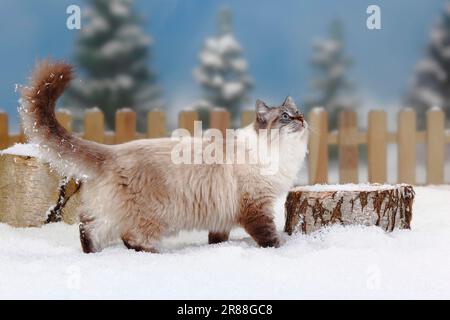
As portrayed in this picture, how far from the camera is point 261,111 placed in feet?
12.4

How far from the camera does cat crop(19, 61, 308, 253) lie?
140 inches

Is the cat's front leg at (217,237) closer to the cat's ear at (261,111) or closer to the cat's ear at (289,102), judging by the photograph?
the cat's ear at (261,111)

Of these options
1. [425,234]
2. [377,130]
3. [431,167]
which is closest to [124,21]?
[377,130]

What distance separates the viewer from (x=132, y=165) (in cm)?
362

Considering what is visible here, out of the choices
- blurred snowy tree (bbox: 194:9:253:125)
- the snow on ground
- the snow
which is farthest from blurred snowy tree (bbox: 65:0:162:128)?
the snow on ground

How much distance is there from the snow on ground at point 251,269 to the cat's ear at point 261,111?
822 millimetres

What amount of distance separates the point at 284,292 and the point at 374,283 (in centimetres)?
49

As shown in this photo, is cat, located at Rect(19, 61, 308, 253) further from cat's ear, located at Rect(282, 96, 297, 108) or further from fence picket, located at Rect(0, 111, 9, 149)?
fence picket, located at Rect(0, 111, 9, 149)

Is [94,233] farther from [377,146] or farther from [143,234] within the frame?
[377,146]

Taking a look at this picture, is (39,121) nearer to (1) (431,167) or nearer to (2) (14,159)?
(2) (14,159)

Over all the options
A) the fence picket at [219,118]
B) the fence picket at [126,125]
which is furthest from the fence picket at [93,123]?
the fence picket at [219,118]

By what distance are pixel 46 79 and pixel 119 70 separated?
17.0 feet

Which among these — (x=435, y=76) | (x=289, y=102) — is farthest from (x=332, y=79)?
(x=289, y=102)

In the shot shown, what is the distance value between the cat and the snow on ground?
17 centimetres
